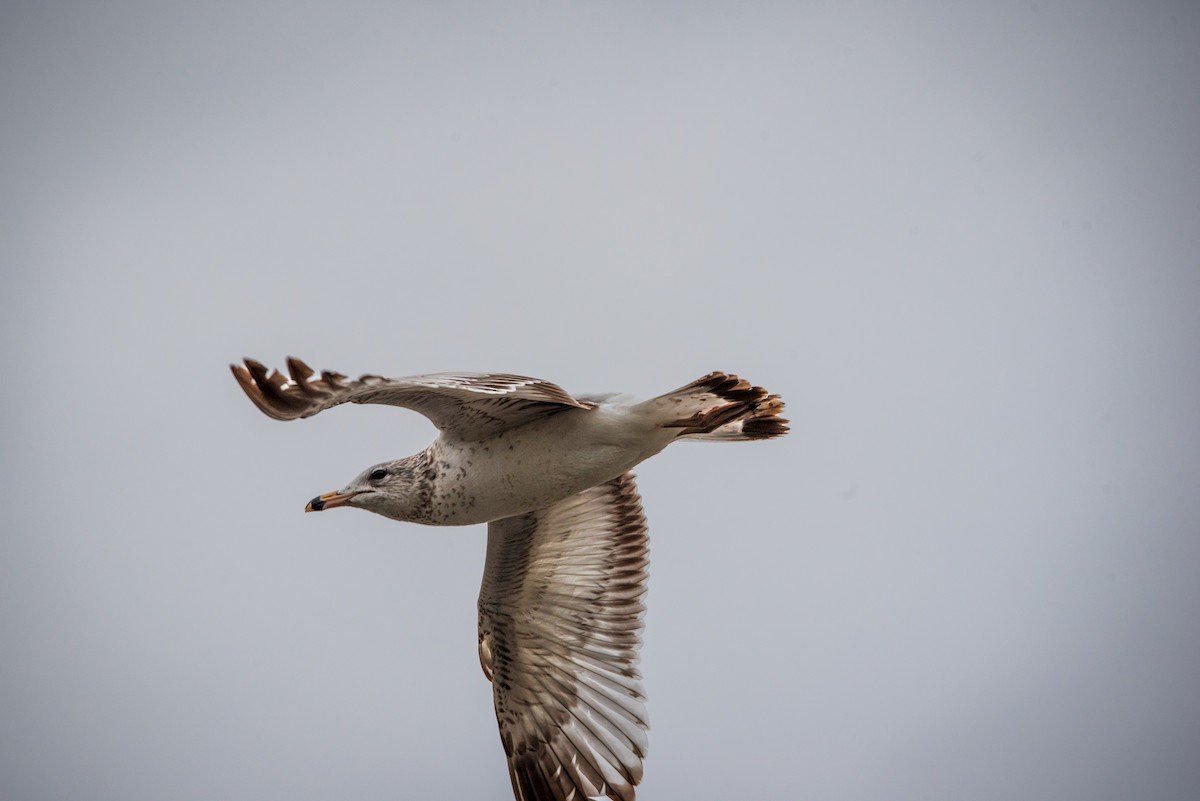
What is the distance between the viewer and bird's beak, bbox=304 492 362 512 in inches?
251

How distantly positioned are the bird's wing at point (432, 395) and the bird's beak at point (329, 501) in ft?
1.79

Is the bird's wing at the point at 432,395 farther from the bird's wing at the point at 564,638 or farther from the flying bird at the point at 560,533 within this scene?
the bird's wing at the point at 564,638

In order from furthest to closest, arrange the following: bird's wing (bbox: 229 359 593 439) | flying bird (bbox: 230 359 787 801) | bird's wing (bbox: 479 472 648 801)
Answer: bird's wing (bbox: 479 472 648 801) → flying bird (bbox: 230 359 787 801) → bird's wing (bbox: 229 359 593 439)

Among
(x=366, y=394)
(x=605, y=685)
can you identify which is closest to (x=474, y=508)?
(x=366, y=394)

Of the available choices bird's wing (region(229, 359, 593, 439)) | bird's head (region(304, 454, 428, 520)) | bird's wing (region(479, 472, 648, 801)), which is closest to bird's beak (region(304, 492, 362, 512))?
bird's head (region(304, 454, 428, 520))

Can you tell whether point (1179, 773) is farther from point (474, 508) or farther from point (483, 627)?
point (474, 508)

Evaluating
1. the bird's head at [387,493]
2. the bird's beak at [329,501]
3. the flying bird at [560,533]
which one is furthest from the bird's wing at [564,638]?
the bird's beak at [329,501]

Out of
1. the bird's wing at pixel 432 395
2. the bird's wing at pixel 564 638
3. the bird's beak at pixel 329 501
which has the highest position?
the bird's wing at pixel 432 395

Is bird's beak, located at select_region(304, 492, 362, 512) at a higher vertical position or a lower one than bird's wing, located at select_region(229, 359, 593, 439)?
lower

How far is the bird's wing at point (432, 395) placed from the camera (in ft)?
17.0

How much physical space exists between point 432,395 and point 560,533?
1984mm

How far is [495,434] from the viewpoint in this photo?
21.0 ft

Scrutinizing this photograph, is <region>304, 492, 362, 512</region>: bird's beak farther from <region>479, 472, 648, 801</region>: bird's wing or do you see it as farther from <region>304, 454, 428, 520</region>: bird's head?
<region>479, 472, 648, 801</region>: bird's wing

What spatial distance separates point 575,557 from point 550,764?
1.14 metres
